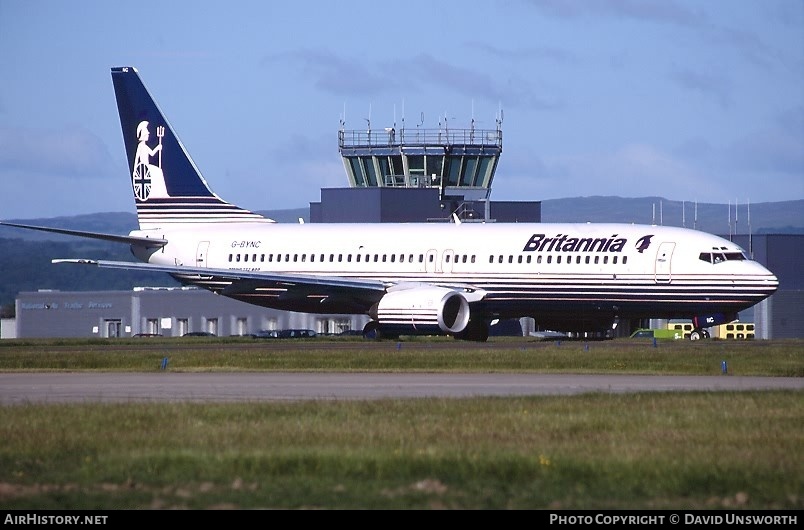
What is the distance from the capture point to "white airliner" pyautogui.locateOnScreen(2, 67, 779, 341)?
163 feet

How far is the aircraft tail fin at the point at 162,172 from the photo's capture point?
61.3 metres

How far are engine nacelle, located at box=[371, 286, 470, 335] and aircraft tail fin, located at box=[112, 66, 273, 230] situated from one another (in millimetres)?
11715

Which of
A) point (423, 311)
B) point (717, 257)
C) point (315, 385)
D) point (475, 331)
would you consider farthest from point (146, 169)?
point (315, 385)

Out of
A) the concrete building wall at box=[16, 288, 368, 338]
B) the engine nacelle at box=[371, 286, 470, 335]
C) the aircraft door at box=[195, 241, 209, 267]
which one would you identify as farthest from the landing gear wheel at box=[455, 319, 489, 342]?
the concrete building wall at box=[16, 288, 368, 338]

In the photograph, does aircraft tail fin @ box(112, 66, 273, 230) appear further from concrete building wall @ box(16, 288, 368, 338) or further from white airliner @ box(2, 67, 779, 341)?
concrete building wall @ box(16, 288, 368, 338)

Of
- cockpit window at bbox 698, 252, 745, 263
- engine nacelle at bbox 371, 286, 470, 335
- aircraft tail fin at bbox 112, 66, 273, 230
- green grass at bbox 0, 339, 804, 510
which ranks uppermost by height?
aircraft tail fin at bbox 112, 66, 273, 230

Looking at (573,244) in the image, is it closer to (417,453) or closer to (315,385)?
(315,385)

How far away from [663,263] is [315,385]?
22013mm

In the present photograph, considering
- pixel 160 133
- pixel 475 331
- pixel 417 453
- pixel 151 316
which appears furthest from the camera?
→ pixel 151 316

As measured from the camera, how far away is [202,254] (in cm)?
5906

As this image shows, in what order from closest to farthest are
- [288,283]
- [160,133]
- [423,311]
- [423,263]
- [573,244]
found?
[423,311] → [573,244] → [423,263] → [288,283] → [160,133]

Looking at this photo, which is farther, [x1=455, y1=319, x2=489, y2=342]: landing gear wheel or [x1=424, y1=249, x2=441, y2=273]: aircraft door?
[x1=455, y1=319, x2=489, y2=342]: landing gear wheel
